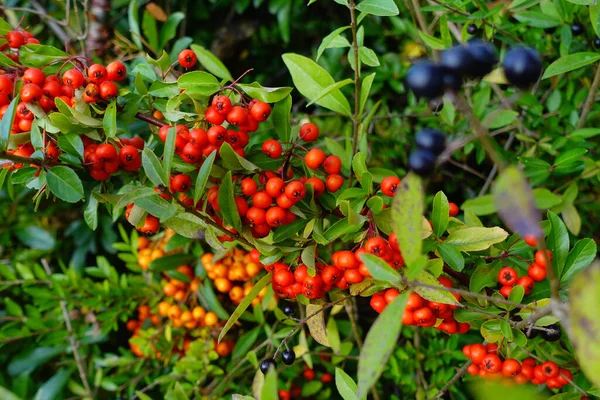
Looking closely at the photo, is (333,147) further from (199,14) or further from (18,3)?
(18,3)

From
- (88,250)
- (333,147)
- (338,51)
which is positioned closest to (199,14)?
(338,51)

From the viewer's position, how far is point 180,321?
2.45 metres

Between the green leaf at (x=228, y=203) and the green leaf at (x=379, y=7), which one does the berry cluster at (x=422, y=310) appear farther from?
the green leaf at (x=379, y=7)

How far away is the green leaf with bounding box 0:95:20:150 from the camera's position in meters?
1.46

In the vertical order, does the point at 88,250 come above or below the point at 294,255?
below

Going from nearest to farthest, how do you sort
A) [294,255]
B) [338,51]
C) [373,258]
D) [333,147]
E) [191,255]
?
[373,258], [294,255], [333,147], [191,255], [338,51]

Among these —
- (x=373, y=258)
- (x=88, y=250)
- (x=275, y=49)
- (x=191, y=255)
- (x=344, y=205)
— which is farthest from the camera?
(x=275, y=49)

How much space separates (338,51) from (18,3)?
2.05 m

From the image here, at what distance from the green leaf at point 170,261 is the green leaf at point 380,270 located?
1.39 m

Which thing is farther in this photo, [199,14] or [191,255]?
[199,14]

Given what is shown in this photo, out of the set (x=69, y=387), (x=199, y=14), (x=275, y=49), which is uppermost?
(x=199, y=14)

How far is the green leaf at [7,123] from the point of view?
146cm

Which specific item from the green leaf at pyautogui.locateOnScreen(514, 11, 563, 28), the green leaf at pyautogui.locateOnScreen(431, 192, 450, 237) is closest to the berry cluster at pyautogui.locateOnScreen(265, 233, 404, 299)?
the green leaf at pyautogui.locateOnScreen(431, 192, 450, 237)

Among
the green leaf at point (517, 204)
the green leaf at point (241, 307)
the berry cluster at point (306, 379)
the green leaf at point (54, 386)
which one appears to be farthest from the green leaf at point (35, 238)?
the green leaf at point (517, 204)
